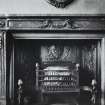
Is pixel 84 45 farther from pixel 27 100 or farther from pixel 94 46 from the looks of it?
pixel 27 100

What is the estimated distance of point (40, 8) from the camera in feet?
9.83

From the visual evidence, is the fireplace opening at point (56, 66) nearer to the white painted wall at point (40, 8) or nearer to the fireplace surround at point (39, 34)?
the fireplace surround at point (39, 34)

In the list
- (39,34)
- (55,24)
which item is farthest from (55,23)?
(39,34)

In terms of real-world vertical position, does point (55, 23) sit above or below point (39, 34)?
above

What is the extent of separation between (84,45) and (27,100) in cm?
94

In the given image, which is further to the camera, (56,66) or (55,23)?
(56,66)

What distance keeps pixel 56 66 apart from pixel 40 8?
0.73 m

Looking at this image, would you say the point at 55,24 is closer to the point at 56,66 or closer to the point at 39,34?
the point at 39,34

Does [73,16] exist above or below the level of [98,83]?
above

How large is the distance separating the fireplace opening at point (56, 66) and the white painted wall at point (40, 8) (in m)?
0.38

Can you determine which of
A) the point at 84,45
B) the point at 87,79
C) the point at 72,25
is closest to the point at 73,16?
the point at 72,25

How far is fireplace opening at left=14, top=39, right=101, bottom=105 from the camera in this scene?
3.22 metres

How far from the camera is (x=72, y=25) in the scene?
2998 mm

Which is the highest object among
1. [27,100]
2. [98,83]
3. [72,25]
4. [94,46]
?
[72,25]
